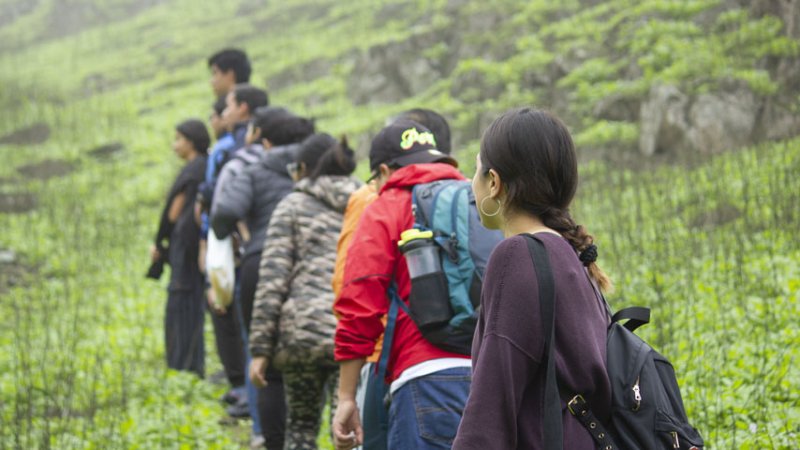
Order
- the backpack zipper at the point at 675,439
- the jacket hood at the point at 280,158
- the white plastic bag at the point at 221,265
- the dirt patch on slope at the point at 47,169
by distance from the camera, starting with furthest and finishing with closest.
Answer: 1. the dirt patch on slope at the point at 47,169
2. the white plastic bag at the point at 221,265
3. the jacket hood at the point at 280,158
4. the backpack zipper at the point at 675,439

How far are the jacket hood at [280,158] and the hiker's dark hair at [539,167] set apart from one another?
3.63 meters

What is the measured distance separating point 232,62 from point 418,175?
479 centimetres

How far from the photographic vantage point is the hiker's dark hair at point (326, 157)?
185 inches

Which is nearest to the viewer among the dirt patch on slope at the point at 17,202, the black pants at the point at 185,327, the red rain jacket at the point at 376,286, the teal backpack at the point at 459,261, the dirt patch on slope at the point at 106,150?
the teal backpack at the point at 459,261

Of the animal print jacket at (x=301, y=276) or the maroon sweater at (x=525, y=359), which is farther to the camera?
the animal print jacket at (x=301, y=276)

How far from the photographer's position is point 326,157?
4.71 meters

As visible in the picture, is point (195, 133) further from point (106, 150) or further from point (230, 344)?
point (106, 150)

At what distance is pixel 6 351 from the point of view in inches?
332

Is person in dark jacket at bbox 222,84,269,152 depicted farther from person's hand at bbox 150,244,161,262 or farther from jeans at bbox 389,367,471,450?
jeans at bbox 389,367,471,450

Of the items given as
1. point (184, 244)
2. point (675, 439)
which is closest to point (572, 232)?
point (675, 439)

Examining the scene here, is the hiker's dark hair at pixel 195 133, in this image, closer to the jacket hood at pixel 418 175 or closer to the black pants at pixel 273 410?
the black pants at pixel 273 410

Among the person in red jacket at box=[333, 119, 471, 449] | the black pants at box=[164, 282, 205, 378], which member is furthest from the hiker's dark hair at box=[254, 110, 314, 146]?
Result: the black pants at box=[164, 282, 205, 378]

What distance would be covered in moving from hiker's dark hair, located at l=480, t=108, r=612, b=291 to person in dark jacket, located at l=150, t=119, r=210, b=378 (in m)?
5.64

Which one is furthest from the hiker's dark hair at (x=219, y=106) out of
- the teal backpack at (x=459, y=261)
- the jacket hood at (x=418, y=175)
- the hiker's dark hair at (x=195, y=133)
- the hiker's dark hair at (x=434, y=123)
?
the teal backpack at (x=459, y=261)
